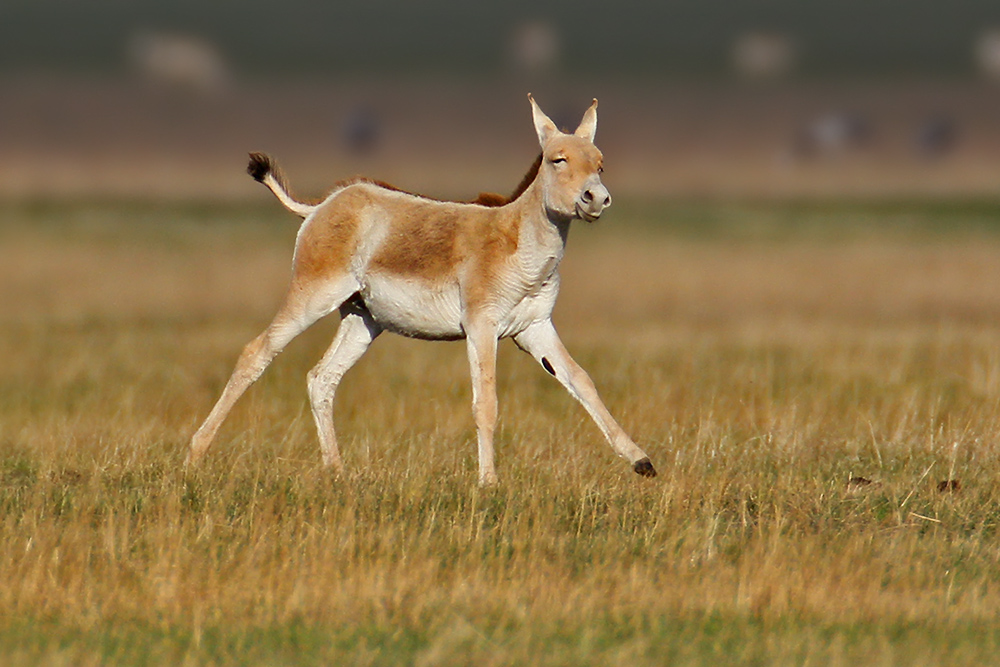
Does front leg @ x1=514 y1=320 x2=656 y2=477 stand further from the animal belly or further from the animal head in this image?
the animal head

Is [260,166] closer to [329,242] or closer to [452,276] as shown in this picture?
[329,242]

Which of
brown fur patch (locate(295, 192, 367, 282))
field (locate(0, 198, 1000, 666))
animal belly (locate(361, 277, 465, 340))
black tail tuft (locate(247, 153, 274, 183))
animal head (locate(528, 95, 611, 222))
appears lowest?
field (locate(0, 198, 1000, 666))

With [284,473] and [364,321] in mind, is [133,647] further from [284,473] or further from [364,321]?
[364,321]

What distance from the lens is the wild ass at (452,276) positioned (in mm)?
9289

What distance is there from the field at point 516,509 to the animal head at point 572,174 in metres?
1.60

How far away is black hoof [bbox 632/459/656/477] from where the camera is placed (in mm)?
9250

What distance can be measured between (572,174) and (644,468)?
186 cm

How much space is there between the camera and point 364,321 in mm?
10461

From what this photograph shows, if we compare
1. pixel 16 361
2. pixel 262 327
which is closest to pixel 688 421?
pixel 16 361

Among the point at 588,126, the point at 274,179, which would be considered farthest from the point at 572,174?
the point at 274,179

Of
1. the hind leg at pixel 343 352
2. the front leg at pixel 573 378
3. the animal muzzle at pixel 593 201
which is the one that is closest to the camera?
the animal muzzle at pixel 593 201

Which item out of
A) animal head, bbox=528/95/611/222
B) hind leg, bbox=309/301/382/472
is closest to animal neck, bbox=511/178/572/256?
animal head, bbox=528/95/611/222

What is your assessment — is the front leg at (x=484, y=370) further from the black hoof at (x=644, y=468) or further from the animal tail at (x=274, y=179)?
the animal tail at (x=274, y=179)

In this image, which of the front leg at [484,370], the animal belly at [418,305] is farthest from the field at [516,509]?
the animal belly at [418,305]
